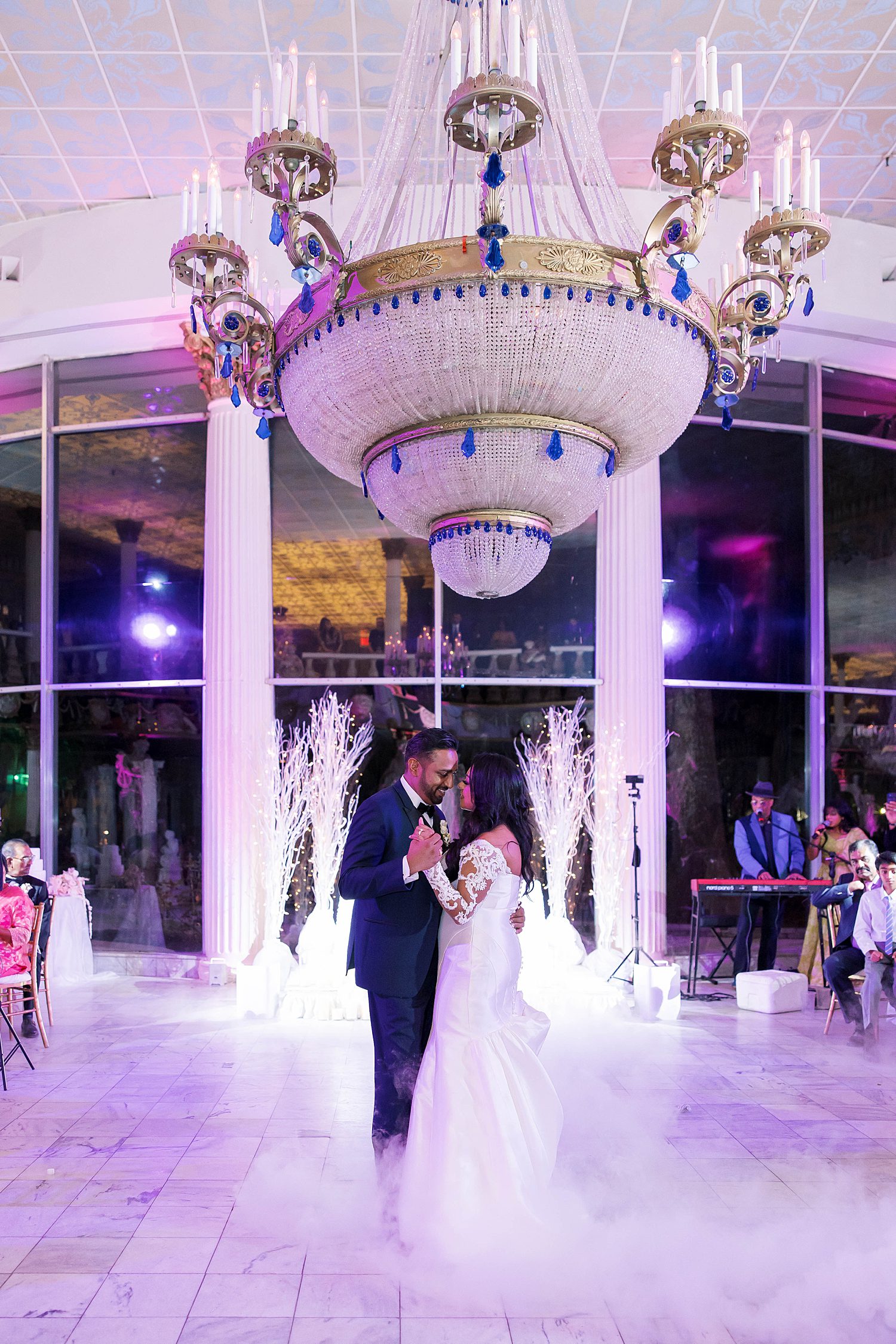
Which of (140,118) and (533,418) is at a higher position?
(140,118)

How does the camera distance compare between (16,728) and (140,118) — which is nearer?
(140,118)

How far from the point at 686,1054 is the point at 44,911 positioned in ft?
12.9

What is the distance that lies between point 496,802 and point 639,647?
574 centimetres

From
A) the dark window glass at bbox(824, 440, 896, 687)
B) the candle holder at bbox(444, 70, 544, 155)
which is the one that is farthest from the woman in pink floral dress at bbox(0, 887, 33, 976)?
the dark window glass at bbox(824, 440, 896, 687)

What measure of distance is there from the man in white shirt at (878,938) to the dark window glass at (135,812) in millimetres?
5625

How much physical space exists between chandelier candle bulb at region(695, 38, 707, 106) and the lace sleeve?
2.28 metres

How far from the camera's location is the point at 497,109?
242 cm

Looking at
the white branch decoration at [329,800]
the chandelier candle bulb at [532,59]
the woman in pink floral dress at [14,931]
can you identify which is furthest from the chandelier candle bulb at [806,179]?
the woman in pink floral dress at [14,931]

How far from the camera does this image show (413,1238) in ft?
10.7

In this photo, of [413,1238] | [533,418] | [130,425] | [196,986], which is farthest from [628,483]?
[413,1238]

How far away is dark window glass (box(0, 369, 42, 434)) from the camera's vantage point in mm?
10047

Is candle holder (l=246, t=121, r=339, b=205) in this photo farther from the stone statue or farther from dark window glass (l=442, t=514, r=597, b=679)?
the stone statue

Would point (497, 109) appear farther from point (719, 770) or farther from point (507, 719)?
point (719, 770)

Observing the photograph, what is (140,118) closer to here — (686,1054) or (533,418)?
(533,418)
